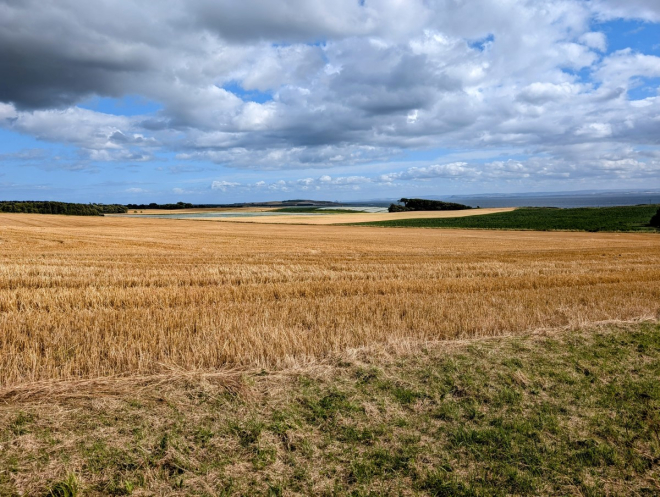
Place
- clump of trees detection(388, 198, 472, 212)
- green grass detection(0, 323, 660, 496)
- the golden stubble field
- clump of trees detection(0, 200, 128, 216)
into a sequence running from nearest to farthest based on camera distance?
green grass detection(0, 323, 660, 496) < the golden stubble field < clump of trees detection(0, 200, 128, 216) < clump of trees detection(388, 198, 472, 212)

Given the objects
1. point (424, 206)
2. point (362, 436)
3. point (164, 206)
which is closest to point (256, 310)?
point (362, 436)

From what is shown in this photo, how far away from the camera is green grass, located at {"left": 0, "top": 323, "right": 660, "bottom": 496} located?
3.78 m

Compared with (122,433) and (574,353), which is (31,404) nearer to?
(122,433)

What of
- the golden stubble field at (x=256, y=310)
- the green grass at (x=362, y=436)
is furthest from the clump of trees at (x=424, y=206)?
the green grass at (x=362, y=436)

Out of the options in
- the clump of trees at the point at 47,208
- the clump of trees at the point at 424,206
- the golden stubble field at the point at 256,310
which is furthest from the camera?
the clump of trees at the point at 424,206

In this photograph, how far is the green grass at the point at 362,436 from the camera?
3.78 m

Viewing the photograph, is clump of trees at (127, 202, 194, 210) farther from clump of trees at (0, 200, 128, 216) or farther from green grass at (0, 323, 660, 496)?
green grass at (0, 323, 660, 496)

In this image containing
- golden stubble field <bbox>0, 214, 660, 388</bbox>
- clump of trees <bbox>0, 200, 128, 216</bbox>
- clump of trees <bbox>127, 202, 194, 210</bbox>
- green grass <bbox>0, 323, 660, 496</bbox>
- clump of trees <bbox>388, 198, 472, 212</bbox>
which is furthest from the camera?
clump of trees <bbox>127, 202, 194, 210</bbox>

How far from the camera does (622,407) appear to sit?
5.10m

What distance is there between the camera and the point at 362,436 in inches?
177

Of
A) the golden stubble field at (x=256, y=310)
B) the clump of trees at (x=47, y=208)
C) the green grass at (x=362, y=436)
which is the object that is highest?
the clump of trees at (x=47, y=208)

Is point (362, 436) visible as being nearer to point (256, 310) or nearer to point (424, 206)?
point (256, 310)

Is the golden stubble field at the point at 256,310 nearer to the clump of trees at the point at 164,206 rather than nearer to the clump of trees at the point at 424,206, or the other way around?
the clump of trees at the point at 424,206

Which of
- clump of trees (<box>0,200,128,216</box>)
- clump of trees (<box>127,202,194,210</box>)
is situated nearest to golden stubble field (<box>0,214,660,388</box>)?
clump of trees (<box>0,200,128,216</box>)
